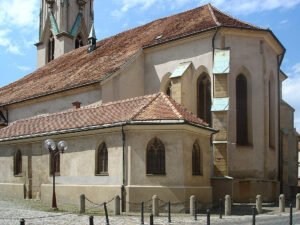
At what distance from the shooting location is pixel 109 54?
Result: 3078cm

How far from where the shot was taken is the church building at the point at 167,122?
1944 centimetres

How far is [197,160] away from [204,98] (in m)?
5.59

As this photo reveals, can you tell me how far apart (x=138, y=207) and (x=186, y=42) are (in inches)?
420

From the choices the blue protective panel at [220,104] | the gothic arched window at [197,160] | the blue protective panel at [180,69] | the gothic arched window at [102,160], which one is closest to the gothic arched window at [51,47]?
the blue protective panel at [180,69]

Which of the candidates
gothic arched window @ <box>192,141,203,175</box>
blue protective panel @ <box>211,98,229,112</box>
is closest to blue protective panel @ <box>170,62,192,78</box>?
blue protective panel @ <box>211,98,229,112</box>

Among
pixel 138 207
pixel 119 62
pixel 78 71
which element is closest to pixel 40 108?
pixel 78 71

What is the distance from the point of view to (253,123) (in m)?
24.7

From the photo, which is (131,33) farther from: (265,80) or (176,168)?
(176,168)

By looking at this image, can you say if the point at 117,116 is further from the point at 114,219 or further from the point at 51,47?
the point at 51,47

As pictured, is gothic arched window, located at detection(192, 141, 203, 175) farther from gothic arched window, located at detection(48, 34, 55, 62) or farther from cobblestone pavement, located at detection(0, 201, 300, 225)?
gothic arched window, located at detection(48, 34, 55, 62)

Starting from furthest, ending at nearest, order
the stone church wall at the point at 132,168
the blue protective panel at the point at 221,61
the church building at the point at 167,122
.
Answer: the blue protective panel at the point at 221,61 → the church building at the point at 167,122 → the stone church wall at the point at 132,168

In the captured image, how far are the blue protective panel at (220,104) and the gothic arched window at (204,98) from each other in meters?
1.64

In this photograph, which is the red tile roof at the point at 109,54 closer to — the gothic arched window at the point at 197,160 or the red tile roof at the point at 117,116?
the red tile roof at the point at 117,116

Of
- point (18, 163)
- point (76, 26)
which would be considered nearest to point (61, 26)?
point (76, 26)
